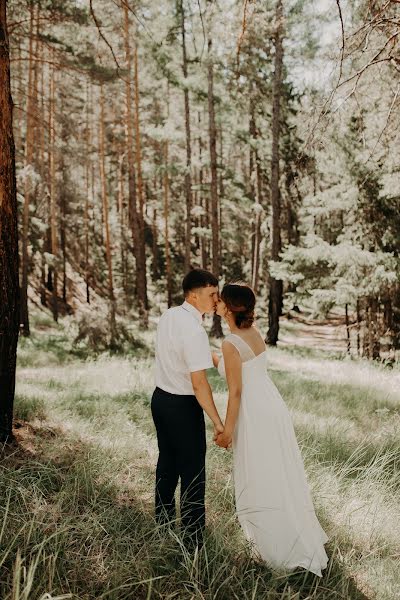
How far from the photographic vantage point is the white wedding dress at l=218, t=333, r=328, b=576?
305cm

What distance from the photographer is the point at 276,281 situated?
647 inches

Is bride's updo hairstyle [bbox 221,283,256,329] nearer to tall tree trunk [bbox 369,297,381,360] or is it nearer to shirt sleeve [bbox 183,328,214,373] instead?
shirt sleeve [bbox 183,328,214,373]

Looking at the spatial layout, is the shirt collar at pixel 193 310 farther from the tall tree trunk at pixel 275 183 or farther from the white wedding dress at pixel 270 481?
the tall tree trunk at pixel 275 183

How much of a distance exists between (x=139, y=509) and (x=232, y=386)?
1.20 metres

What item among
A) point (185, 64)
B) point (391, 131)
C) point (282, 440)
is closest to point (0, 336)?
point (282, 440)

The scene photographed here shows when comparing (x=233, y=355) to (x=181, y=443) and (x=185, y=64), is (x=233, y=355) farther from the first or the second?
(x=185, y=64)

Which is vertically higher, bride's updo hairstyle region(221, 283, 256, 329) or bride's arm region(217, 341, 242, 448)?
bride's updo hairstyle region(221, 283, 256, 329)

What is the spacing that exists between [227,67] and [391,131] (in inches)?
378

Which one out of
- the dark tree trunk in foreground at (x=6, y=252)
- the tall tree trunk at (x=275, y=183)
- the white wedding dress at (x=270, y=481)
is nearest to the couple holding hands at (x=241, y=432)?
the white wedding dress at (x=270, y=481)

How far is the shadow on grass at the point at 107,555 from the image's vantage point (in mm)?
2471

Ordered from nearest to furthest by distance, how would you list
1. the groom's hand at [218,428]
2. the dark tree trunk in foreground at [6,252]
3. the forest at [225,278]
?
the forest at [225,278] → the groom's hand at [218,428] → the dark tree trunk in foreground at [6,252]

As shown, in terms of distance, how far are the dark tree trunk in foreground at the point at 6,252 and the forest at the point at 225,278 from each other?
0.02 meters

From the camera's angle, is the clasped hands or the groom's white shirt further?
the clasped hands

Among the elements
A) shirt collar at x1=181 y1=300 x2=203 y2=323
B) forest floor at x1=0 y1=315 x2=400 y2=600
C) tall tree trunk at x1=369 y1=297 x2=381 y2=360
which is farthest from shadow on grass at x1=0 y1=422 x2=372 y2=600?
tall tree trunk at x1=369 y1=297 x2=381 y2=360
